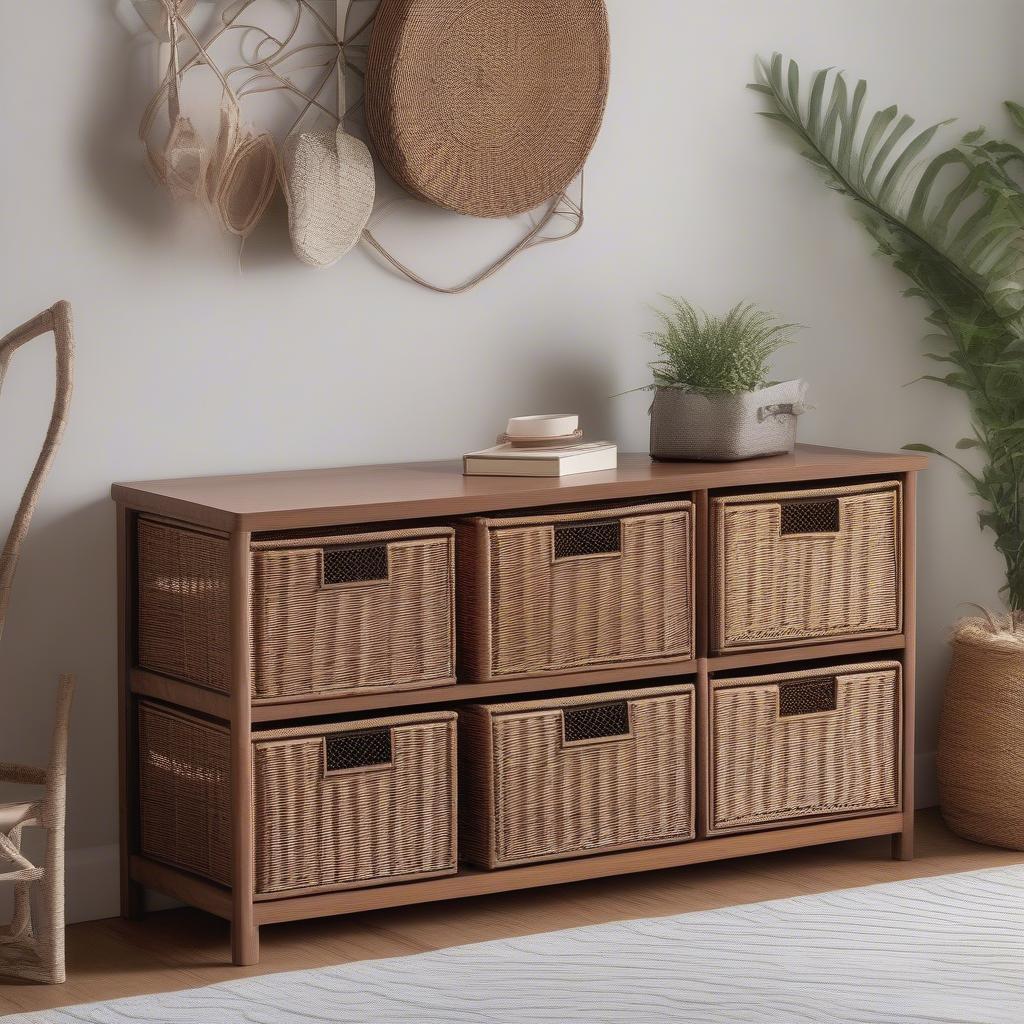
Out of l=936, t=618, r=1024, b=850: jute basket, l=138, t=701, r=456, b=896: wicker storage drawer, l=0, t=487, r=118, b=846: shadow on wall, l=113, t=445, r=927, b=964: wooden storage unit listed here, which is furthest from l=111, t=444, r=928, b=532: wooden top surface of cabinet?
l=936, t=618, r=1024, b=850: jute basket

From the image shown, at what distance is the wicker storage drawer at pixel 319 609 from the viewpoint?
2.53m

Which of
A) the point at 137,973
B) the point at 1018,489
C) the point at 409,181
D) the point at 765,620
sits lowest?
the point at 137,973

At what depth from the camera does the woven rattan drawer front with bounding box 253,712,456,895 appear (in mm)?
2557

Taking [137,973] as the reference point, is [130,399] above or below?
above

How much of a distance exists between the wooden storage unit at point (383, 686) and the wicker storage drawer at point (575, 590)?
2cm

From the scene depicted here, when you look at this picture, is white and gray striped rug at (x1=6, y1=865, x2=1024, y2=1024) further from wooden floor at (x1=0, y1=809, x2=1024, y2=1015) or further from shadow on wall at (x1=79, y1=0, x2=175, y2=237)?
shadow on wall at (x1=79, y1=0, x2=175, y2=237)

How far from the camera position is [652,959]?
1713mm

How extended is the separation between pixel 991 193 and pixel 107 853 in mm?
2125

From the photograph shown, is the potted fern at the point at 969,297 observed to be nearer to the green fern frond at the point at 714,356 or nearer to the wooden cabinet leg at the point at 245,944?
the green fern frond at the point at 714,356

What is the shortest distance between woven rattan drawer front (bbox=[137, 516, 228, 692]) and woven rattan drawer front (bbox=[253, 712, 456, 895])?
0.17 m

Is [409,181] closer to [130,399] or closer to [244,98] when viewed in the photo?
[244,98]

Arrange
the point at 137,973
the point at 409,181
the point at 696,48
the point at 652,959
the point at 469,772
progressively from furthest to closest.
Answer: the point at 696,48 < the point at 409,181 < the point at 469,772 < the point at 137,973 < the point at 652,959

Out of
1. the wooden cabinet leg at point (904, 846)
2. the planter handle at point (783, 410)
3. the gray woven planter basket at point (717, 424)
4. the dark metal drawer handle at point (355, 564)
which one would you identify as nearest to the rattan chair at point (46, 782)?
the dark metal drawer handle at point (355, 564)

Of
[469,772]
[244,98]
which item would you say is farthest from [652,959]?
[244,98]
